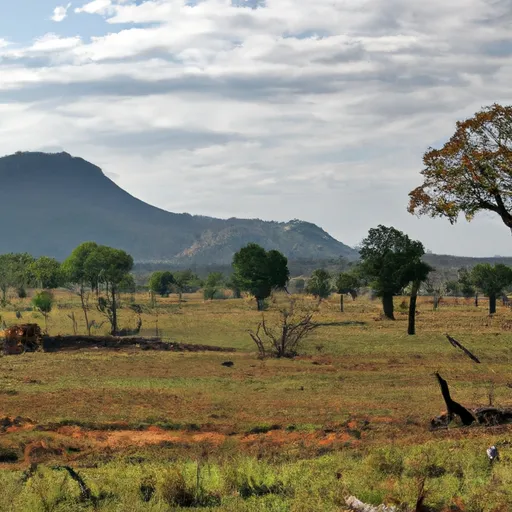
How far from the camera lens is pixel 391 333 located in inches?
1983

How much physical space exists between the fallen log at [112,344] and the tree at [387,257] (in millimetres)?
21376

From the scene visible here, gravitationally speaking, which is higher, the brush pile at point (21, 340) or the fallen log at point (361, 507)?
the fallen log at point (361, 507)

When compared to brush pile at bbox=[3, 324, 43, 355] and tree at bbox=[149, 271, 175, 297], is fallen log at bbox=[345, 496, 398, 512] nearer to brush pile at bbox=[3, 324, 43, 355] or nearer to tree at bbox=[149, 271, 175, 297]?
brush pile at bbox=[3, 324, 43, 355]

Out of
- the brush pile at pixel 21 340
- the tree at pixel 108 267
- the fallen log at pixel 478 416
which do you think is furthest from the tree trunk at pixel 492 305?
the fallen log at pixel 478 416

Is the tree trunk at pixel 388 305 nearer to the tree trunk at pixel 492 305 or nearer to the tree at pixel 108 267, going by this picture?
the tree trunk at pixel 492 305

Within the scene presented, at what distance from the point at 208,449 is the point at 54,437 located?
13.6ft

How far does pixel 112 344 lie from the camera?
4256 cm

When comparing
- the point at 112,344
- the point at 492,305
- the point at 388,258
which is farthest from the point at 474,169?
the point at 492,305

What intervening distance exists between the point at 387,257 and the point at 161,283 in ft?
230

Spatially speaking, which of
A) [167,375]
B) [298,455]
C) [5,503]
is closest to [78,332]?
[167,375]

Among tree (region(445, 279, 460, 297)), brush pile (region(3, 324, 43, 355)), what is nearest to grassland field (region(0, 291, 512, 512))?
brush pile (region(3, 324, 43, 355))

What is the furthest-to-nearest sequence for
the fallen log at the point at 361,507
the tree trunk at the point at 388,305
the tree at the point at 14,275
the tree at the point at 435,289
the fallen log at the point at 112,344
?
the tree at the point at 14,275 → the tree at the point at 435,289 → the tree trunk at the point at 388,305 → the fallen log at the point at 112,344 → the fallen log at the point at 361,507

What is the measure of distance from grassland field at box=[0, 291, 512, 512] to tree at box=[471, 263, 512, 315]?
1283 inches

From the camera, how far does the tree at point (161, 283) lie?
410 ft
